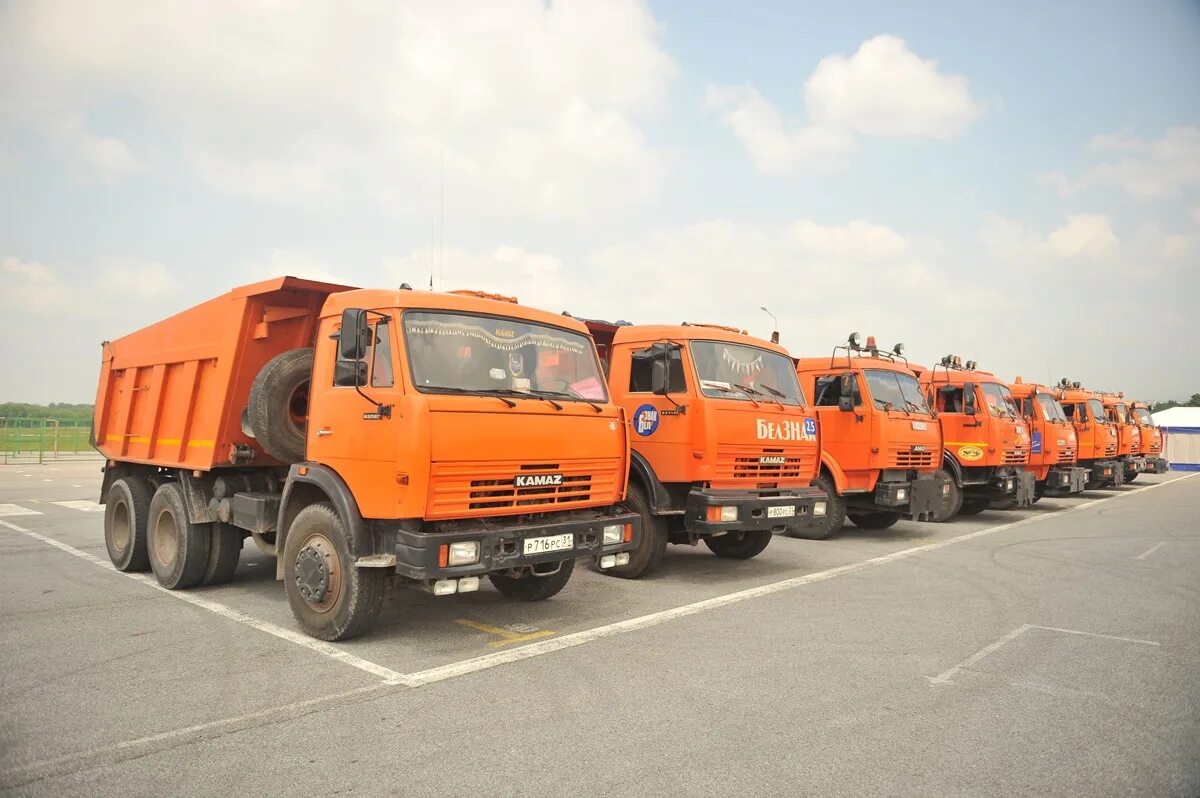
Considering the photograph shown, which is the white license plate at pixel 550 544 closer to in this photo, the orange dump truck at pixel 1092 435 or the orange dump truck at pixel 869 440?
the orange dump truck at pixel 869 440

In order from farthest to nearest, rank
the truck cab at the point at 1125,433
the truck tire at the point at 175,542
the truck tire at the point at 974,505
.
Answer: the truck cab at the point at 1125,433 < the truck tire at the point at 974,505 < the truck tire at the point at 175,542

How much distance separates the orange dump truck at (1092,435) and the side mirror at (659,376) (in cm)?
1430

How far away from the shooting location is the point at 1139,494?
2095cm

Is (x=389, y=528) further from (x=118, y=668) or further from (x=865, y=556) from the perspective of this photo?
(x=865, y=556)

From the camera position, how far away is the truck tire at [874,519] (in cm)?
1279

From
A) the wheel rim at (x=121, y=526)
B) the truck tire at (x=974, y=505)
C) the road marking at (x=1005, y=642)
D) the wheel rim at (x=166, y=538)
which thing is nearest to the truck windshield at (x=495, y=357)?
the road marking at (x=1005, y=642)

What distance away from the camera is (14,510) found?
43.7 feet

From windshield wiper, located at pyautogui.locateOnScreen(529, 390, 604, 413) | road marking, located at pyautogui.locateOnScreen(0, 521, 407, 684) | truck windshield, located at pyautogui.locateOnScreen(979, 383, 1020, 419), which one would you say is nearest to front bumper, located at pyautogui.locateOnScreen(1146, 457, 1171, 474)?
truck windshield, located at pyautogui.locateOnScreen(979, 383, 1020, 419)

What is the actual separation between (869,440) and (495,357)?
278 inches

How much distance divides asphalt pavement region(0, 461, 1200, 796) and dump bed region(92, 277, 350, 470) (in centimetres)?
134

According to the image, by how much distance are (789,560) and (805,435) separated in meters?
1.73

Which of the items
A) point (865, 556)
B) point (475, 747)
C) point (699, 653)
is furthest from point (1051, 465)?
point (475, 747)

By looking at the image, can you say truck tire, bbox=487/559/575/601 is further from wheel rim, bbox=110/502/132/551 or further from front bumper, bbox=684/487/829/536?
wheel rim, bbox=110/502/132/551

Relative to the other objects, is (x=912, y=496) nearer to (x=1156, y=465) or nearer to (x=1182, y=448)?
(x=1156, y=465)
